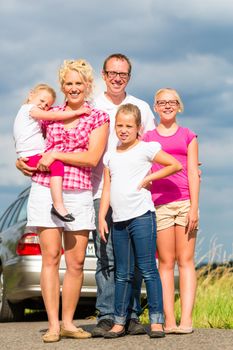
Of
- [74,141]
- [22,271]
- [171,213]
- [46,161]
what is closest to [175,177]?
[171,213]

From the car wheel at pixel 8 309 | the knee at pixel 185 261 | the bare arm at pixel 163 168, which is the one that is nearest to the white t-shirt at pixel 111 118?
the bare arm at pixel 163 168

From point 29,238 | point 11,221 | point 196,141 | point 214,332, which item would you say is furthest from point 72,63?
point 11,221

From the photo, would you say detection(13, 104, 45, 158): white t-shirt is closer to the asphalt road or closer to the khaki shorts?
the khaki shorts

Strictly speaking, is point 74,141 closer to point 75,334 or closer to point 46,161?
point 46,161

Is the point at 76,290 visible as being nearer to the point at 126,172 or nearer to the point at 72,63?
the point at 126,172

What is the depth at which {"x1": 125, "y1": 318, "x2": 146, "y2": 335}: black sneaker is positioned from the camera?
287 inches

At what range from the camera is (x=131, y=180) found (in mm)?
7031

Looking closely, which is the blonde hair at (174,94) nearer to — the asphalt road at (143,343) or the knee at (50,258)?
the knee at (50,258)

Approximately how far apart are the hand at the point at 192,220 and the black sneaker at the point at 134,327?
0.91 metres

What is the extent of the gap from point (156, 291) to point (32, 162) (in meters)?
1.48

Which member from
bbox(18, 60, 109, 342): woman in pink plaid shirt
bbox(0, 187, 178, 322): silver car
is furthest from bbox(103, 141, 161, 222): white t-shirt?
bbox(0, 187, 178, 322): silver car

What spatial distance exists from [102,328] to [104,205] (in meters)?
1.07

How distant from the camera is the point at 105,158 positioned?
282 inches

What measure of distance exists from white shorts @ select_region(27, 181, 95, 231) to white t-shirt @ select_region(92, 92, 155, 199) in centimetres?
32
